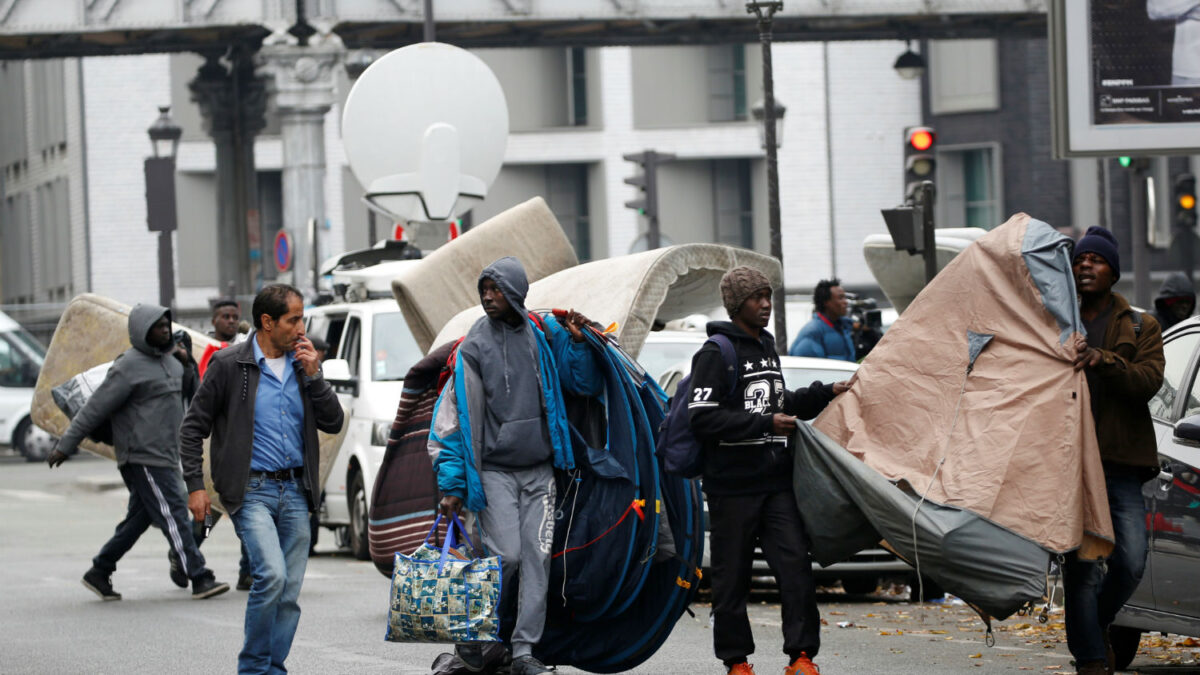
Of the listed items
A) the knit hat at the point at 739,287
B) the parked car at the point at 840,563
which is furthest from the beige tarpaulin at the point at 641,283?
the knit hat at the point at 739,287

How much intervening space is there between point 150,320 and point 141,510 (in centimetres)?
130

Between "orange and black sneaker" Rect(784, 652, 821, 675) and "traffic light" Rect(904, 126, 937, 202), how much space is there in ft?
33.6

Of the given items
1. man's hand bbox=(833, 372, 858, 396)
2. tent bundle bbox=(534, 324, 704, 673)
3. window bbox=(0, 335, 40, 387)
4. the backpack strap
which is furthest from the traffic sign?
the backpack strap

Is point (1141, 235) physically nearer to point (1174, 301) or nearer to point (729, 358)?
point (1174, 301)

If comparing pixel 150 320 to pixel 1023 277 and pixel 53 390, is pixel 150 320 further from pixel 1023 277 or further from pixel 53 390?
pixel 1023 277

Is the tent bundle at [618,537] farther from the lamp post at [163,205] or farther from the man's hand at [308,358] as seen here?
the lamp post at [163,205]

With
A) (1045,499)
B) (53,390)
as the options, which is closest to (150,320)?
(53,390)

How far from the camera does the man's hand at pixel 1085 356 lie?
8359mm

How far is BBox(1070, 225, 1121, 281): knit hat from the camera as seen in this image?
8.62 metres

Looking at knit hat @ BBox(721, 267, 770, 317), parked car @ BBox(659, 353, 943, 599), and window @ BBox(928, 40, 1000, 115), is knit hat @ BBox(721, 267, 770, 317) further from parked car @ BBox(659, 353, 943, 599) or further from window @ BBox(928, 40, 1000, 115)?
window @ BBox(928, 40, 1000, 115)

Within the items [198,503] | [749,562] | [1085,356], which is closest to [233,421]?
[198,503]

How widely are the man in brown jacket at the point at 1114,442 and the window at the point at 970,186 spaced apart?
38.6 m

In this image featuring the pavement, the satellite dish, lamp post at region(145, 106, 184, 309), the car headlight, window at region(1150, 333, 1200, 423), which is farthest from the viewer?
lamp post at region(145, 106, 184, 309)

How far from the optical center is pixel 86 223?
49.5m
